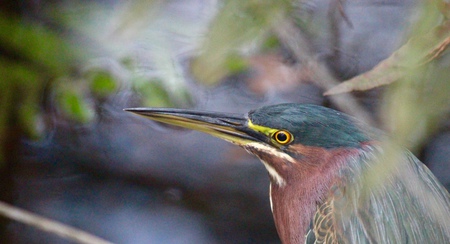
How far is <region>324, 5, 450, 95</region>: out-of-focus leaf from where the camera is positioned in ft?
4.42

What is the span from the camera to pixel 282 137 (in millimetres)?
1973

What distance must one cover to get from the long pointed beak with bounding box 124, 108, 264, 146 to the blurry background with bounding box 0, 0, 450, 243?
25.5 inches

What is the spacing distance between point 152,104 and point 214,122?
2.34ft

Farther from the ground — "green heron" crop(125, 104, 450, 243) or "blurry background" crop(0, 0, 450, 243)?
"blurry background" crop(0, 0, 450, 243)

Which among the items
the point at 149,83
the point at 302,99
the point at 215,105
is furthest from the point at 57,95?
the point at 302,99

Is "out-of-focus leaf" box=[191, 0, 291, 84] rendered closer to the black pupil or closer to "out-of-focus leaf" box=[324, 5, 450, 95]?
"out-of-focus leaf" box=[324, 5, 450, 95]

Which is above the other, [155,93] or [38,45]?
[38,45]

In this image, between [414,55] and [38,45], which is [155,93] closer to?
[38,45]

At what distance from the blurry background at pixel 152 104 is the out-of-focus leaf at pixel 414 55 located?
1.18 meters

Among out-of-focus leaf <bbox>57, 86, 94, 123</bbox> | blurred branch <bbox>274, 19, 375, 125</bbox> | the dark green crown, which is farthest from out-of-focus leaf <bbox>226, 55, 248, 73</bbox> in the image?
the dark green crown

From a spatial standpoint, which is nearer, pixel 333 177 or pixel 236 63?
pixel 333 177

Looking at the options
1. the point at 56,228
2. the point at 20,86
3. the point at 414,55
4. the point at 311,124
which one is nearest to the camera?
the point at 414,55

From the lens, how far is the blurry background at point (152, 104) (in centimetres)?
290

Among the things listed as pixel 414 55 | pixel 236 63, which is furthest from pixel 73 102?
pixel 414 55
